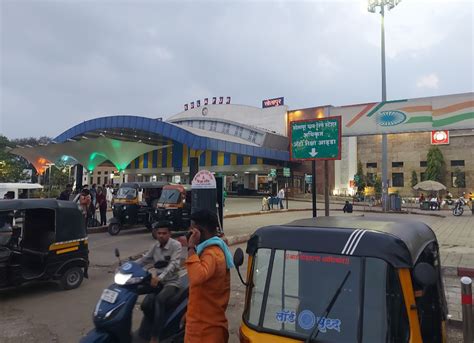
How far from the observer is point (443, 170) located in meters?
52.2

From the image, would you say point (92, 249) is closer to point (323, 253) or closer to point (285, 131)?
point (323, 253)

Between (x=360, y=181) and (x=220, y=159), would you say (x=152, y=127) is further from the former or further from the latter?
(x=360, y=181)

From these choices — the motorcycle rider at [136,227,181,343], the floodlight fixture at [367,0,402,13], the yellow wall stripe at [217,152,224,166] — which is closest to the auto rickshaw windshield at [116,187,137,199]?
the motorcycle rider at [136,227,181,343]

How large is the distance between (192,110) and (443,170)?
41099 mm

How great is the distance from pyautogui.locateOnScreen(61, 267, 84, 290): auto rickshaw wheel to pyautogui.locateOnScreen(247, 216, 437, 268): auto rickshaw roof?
5367 millimetres

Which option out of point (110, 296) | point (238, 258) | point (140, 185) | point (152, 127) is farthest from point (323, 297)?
point (152, 127)

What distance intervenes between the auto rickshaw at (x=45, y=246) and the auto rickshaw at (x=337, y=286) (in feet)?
16.9

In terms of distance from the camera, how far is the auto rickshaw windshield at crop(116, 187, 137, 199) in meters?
15.4

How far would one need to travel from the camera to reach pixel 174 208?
1393 cm

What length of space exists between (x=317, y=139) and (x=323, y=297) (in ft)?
20.1

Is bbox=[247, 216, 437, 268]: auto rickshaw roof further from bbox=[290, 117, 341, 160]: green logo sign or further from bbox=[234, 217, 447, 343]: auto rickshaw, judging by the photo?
bbox=[290, 117, 341, 160]: green logo sign

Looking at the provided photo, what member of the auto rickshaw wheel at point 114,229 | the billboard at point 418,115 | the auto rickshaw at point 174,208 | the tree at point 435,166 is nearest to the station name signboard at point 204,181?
the auto rickshaw at point 174,208

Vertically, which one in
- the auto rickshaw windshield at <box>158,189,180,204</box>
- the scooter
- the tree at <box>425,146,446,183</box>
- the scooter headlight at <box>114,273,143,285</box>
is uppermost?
the tree at <box>425,146,446,183</box>

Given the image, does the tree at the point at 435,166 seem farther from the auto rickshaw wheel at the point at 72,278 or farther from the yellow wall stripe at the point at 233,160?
the auto rickshaw wheel at the point at 72,278
